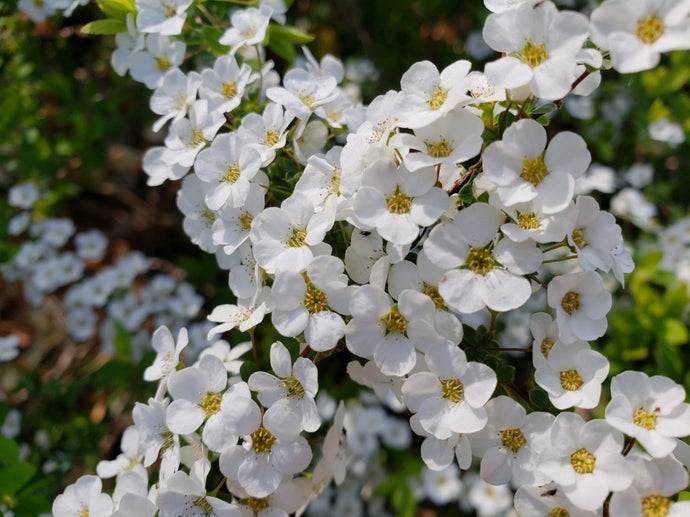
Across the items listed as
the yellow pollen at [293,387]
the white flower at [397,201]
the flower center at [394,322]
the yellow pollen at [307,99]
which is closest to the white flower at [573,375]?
the flower center at [394,322]

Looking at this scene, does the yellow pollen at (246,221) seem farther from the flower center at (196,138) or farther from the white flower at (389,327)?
the white flower at (389,327)

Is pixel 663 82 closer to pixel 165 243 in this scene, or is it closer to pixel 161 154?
pixel 161 154

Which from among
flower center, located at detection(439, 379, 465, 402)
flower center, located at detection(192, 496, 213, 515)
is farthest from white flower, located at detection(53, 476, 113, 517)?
flower center, located at detection(439, 379, 465, 402)

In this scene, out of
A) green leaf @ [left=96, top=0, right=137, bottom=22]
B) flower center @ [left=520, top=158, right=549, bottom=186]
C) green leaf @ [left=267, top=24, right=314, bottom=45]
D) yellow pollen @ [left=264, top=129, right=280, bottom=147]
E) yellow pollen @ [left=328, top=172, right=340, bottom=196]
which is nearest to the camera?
flower center @ [left=520, top=158, right=549, bottom=186]

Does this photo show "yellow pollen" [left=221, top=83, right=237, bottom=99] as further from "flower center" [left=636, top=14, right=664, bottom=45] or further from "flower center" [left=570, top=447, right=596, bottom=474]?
"flower center" [left=570, top=447, right=596, bottom=474]

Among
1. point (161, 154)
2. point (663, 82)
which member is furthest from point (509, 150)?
point (663, 82)

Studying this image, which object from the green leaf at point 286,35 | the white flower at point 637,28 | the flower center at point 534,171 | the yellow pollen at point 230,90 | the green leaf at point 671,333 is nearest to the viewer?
the white flower at point 637,28
